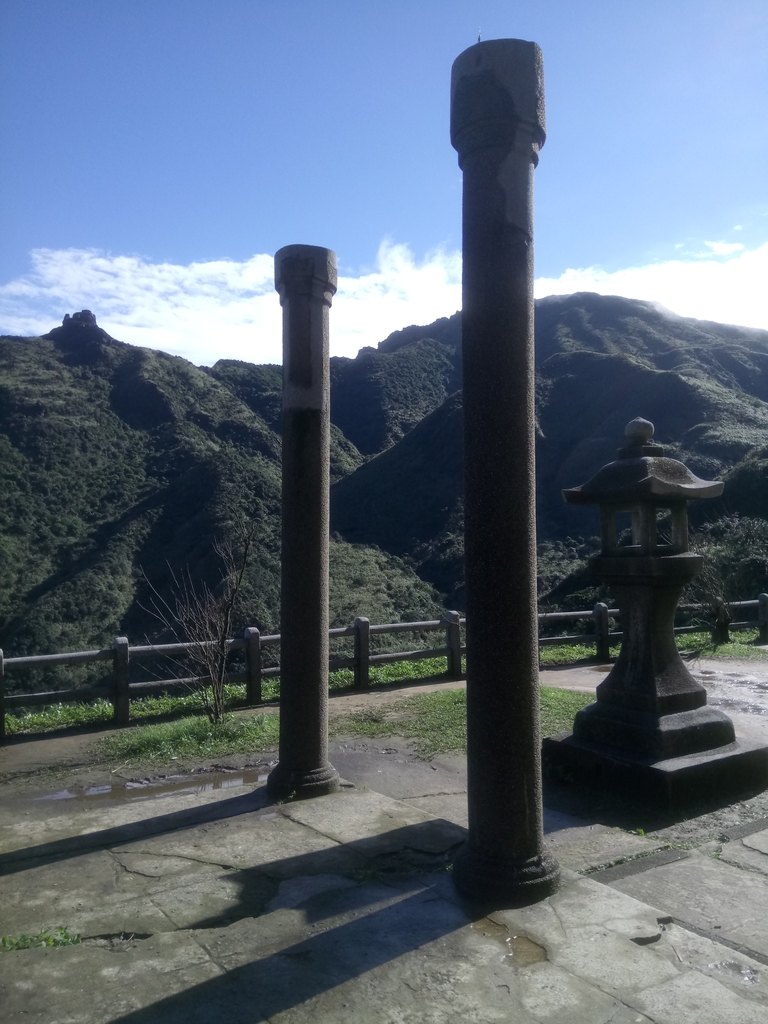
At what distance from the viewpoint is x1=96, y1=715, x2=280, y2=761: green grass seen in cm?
677

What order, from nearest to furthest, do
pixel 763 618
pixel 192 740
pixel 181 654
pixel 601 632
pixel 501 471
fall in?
1. pixel 501 471
2. pixel 192 740
3. pixel 181 654
4. pixel 601 632
5. pixel 763 618

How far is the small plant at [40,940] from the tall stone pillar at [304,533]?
1883 mm

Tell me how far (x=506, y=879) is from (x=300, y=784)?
→ 1910 mm

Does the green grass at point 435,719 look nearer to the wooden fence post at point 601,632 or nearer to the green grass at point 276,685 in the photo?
the green grass at point 276,685

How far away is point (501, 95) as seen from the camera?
3.44 meters

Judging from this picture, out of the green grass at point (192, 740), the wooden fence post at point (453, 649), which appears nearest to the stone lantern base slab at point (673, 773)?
the green grass at point (192, 740)

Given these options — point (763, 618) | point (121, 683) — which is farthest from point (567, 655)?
point (121, 683)

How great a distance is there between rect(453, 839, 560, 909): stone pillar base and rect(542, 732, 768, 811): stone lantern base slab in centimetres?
187

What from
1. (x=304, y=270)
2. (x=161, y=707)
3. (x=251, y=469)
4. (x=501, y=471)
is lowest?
(x=161, y=707)

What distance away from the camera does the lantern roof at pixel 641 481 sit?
18.0 feet

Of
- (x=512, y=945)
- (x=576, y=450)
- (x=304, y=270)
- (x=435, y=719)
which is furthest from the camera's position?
(x=576, y=450)

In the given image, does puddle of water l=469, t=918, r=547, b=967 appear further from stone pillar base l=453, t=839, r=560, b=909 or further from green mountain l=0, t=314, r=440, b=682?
green mountain l=0, t=314, r=440, b=682

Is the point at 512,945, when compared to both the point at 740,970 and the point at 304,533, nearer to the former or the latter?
the point at 740,970

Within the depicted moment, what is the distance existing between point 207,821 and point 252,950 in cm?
169
